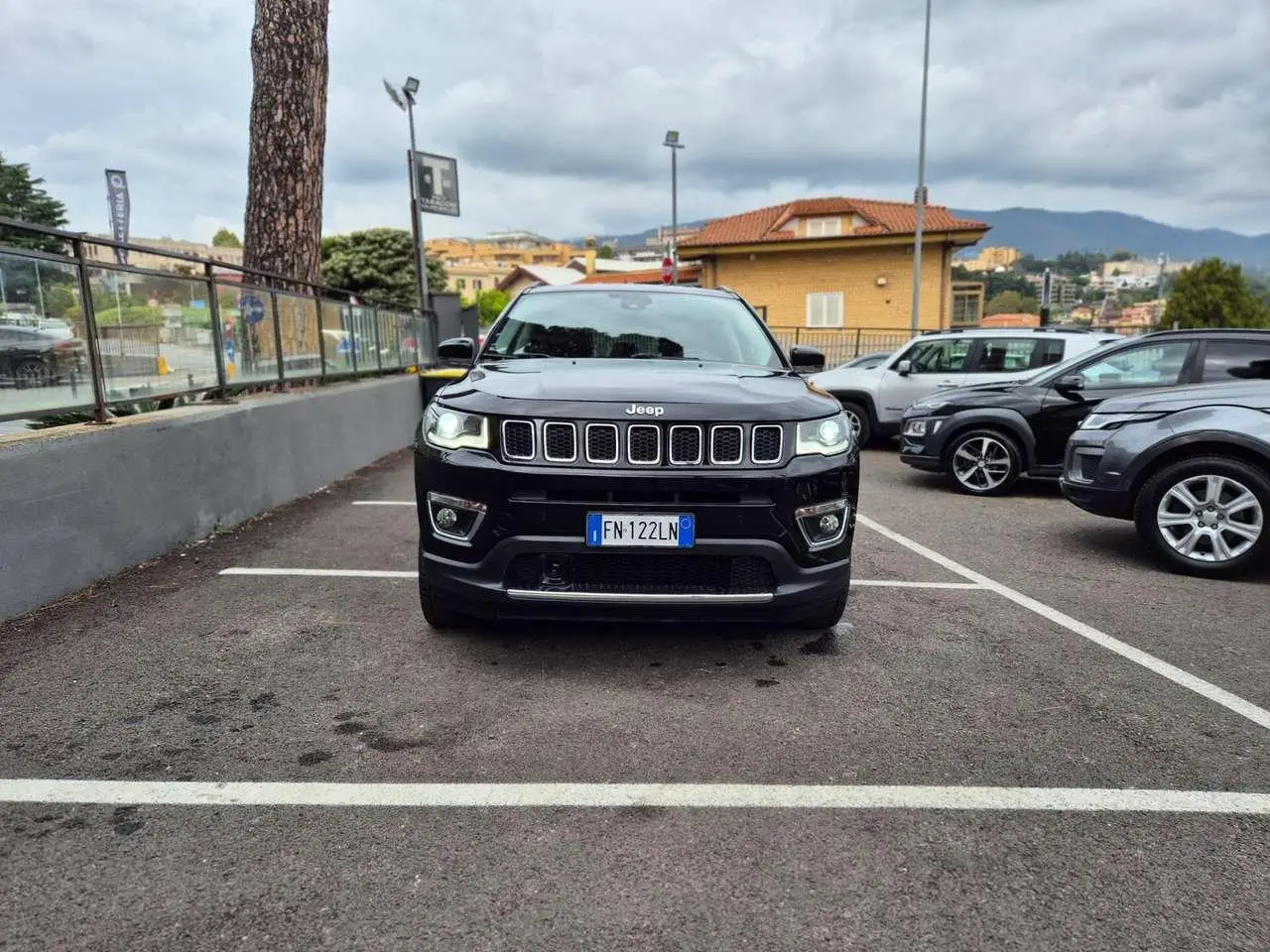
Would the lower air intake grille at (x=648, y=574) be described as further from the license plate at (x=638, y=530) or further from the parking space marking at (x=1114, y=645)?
the parking space marking at (x=1114, y=645)

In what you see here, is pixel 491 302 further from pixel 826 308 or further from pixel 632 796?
pixel 632 796

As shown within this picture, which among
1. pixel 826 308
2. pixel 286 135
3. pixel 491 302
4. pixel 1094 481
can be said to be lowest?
pixel 1094 481

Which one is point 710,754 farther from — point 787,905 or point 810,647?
point 810,647

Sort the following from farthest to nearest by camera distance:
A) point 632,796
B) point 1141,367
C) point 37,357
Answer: point 1141,367, point 37,357, point 632,796

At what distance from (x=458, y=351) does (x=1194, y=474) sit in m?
4.41

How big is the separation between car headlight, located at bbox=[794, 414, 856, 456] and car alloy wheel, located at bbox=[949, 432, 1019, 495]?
4990 millimetres

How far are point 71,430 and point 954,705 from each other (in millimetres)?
4675

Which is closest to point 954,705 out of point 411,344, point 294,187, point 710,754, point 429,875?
point 710,754

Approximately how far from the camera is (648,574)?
11.2ft

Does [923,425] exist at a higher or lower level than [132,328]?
lower

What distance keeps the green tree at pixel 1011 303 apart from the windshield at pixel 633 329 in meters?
74.5

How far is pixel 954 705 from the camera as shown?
3.31 m

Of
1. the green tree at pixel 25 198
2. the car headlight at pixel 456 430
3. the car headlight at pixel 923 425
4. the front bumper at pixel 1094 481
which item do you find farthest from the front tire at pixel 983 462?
the green tree at pixel 25 198

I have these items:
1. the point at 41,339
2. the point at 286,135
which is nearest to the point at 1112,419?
the point at 41,339
